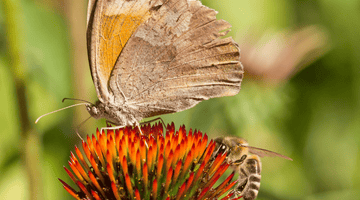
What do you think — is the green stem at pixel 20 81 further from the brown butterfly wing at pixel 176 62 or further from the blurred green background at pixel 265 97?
the brown butterfly wing at pixel 176 62

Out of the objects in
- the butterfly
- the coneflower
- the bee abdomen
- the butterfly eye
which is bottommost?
the bee abdomen

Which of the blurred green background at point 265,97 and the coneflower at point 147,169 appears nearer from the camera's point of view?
the coneflower at point 147,169

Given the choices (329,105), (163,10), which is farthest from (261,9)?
(163,10)

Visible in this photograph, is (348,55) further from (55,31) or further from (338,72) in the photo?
(55,31)

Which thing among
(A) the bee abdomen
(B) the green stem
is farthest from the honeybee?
(B) the green stem

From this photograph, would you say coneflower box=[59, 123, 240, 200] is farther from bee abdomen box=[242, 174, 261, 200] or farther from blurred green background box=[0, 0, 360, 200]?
blurred green background box=[0, 0, 360, 200]

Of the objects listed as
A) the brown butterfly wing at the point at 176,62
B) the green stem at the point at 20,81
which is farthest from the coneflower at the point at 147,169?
the green stem at the point at 20,81

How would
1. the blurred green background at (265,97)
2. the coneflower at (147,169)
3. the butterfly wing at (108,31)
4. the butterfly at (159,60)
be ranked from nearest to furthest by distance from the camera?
the coneflower at (147,169) → the butterfly wing at (108,31) → the butterfly at (159,60) → the blurred green background at (265,97)
